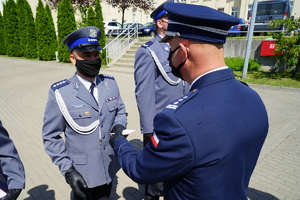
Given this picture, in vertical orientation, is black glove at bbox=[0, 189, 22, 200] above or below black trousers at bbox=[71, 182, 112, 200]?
above

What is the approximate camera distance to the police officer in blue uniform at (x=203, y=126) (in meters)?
0.94

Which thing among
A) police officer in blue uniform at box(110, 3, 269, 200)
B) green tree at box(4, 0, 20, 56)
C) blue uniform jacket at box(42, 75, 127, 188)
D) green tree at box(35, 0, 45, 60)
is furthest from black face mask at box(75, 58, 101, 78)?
green tree at box(4, 0, 20, 56)

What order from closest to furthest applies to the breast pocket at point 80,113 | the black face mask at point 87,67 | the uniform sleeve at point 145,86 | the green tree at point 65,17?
the breast pocket at point 80,113 → the black face mask at point 87,67 → the uniform sleeve at point 145,86 → the green tree at point 65,17

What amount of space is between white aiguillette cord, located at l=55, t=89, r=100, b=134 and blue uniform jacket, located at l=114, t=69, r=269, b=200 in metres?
0.91

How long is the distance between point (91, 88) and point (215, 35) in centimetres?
137

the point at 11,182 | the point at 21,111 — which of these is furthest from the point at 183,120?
the point at 21,111

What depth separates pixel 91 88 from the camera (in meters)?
2.08

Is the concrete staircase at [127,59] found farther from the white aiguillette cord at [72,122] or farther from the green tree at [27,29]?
the white aiguillette cord at [72,122]

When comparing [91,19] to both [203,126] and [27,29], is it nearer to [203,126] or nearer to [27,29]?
[27,29]

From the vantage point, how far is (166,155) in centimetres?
96

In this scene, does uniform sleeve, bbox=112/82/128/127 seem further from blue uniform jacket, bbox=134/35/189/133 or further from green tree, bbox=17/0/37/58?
green tree, bbox=17/0/37/58

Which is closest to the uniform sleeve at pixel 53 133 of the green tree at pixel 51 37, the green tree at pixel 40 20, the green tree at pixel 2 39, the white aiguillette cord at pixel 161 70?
the white aiguillette cord at pixel 161 70

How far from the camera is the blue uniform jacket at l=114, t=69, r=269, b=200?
3.08ft

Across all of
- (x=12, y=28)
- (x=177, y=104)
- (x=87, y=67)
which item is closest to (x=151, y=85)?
(x=87, y=67)
